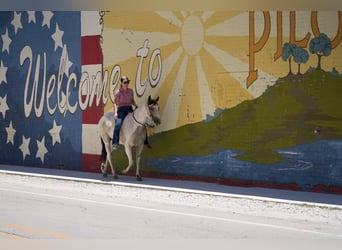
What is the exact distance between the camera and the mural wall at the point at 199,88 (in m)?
11.2

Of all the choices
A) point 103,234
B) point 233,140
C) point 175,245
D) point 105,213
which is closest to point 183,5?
point 175,245

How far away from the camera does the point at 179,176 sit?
1386cm

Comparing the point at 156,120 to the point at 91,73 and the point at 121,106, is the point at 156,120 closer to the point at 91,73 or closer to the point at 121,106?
the point at 121,106

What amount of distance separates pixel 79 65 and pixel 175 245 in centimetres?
1093

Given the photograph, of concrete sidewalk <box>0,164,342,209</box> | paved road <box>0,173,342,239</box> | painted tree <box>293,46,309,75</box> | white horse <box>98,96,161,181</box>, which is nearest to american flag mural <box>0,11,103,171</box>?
concrete sidewalk <box>0,164,342,209</box>

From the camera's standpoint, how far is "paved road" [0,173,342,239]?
7.53 metres

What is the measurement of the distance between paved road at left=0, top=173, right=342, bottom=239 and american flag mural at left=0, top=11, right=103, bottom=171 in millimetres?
3607

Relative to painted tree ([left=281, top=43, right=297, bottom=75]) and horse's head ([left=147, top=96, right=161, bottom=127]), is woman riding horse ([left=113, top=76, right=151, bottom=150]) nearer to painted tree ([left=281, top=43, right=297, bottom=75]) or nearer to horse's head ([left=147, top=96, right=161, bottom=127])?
horse's head ([left=147, top=96, right=161, bottom=127])

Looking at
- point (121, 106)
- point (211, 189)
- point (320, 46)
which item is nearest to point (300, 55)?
point (320, 46)

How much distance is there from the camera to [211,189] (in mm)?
12094

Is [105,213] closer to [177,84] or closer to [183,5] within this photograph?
[177,84]

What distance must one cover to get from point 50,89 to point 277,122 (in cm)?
857

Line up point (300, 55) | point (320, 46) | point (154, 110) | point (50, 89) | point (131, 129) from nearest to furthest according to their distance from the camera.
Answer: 1. point (320, 46)
2. point (300, 55)
3. point (154, 110)
4. point (131, 129)
5. point (50, 89)

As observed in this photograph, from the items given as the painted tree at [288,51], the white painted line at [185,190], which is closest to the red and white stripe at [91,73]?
the white painted line at [185,190]
